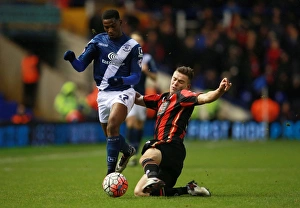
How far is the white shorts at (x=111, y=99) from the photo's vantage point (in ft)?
32.5

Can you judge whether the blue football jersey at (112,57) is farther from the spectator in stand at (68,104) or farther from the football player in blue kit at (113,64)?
the spectator in stand at (68,104)

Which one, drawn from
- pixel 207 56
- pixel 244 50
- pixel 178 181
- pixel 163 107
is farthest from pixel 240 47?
pixel 163 107

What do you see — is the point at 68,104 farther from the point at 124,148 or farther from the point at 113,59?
the point at 113,59

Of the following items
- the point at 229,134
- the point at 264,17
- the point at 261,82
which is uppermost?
the point at 264,17

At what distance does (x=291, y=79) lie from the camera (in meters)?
22.9

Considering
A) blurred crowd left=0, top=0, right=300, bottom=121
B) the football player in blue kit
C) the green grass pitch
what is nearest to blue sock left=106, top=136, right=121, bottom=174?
the football player in blue kit

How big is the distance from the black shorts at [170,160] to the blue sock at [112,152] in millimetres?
686

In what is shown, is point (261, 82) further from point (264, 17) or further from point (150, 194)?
point (150, 194)

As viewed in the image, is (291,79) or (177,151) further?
(291,79)

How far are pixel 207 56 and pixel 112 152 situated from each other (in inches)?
570

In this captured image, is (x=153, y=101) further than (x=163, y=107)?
Yes

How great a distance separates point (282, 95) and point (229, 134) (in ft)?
6.36

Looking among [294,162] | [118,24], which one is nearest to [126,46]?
[118,24]

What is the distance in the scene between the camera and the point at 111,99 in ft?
32.9
